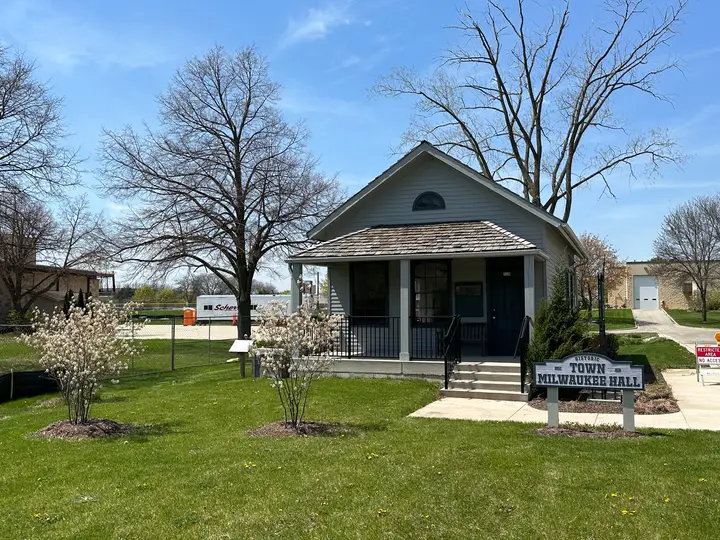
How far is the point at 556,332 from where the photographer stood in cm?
1242

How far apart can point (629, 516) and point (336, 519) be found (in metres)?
2.36

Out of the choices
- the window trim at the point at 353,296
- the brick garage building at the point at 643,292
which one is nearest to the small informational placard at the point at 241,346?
the window trim at the point at 353,296

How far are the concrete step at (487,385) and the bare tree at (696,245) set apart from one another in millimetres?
34742

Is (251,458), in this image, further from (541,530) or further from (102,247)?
Answer: (102,247)

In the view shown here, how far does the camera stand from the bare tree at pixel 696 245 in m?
41.7

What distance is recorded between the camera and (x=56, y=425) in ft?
30.8

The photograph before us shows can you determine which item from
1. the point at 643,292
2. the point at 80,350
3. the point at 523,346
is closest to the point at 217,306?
the point at 643,292

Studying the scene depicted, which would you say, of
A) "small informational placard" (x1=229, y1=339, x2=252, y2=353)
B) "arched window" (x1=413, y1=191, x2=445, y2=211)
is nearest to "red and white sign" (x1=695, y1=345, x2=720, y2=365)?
"arched window" (x1=413, y1=191, x2=445, y2=211)

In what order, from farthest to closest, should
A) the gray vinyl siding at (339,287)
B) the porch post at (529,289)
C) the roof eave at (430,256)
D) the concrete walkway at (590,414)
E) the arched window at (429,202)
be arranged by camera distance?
the gray vinyl siding at (339,287) → the arched window at (429,202) → the roof eave at (430,256) → the porch post at (529,289) → the concrete walkway at (590,414)

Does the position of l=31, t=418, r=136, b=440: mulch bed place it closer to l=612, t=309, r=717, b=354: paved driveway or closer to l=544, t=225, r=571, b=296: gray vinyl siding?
l=544, t=225, r=571, b=296: gray vinyl siding

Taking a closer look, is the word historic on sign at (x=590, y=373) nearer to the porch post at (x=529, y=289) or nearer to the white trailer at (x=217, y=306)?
the porch post at (x=529, y=289)

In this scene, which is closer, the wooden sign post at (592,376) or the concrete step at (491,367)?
the wooden sign post at (592,376)

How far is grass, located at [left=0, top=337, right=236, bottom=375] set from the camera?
758 inches

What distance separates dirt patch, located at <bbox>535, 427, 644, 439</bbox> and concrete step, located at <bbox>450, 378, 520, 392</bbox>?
143 inches
